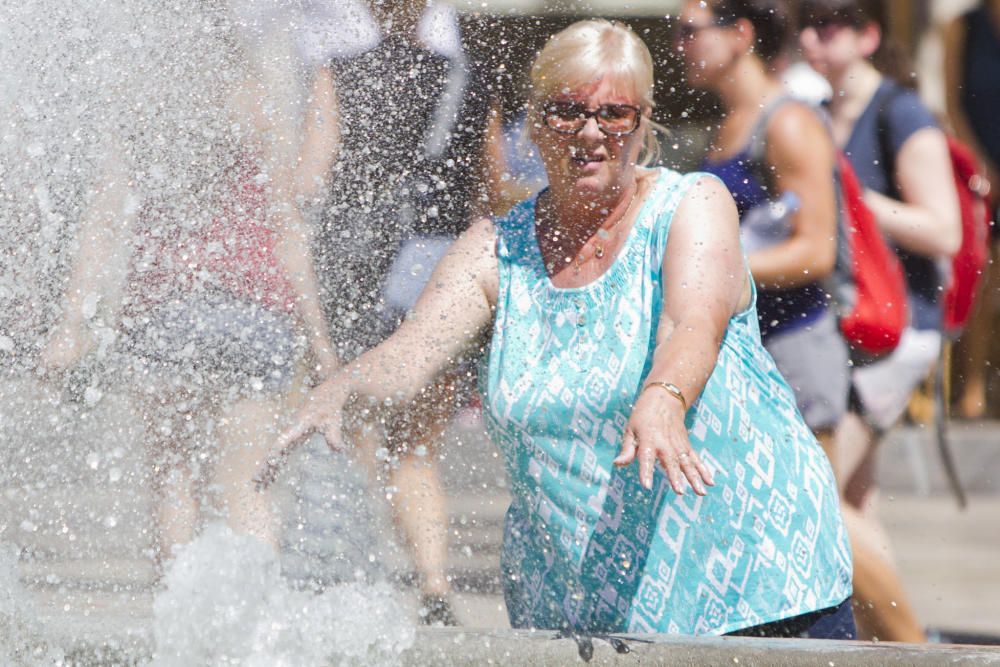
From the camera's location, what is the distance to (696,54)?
3.25m

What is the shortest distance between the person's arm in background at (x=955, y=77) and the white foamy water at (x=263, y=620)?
357 centimetres

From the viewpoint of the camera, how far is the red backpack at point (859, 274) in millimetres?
3168

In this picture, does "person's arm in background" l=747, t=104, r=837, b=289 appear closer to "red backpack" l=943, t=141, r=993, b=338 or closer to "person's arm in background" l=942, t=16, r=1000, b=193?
"red backpack" l=943, t=141, r=993, b=338

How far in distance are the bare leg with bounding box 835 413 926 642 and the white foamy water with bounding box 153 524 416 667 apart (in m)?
1.17

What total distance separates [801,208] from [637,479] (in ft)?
3.89

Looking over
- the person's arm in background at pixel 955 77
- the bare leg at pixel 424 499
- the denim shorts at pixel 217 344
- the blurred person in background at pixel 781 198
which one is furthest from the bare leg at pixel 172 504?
the person's arm in background at pixel 955 77

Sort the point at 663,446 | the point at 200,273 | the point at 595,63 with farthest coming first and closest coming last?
1. the point at 200,273
2. the point at 595,63
3. the point at 663,446

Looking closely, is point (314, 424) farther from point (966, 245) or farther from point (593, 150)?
point (966, 245)

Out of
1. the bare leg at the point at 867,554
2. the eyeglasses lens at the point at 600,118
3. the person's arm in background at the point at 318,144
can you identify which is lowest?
the bare leg at the point at 867,554

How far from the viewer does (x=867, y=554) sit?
10.2 ft

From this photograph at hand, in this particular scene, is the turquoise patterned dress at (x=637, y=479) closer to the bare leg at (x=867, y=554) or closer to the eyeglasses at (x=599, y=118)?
the eyeglasses at (x=599, y=118)

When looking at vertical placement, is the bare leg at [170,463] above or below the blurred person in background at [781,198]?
below

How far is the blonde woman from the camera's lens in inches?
84.2

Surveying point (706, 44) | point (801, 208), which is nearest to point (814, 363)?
point (801, 208)
